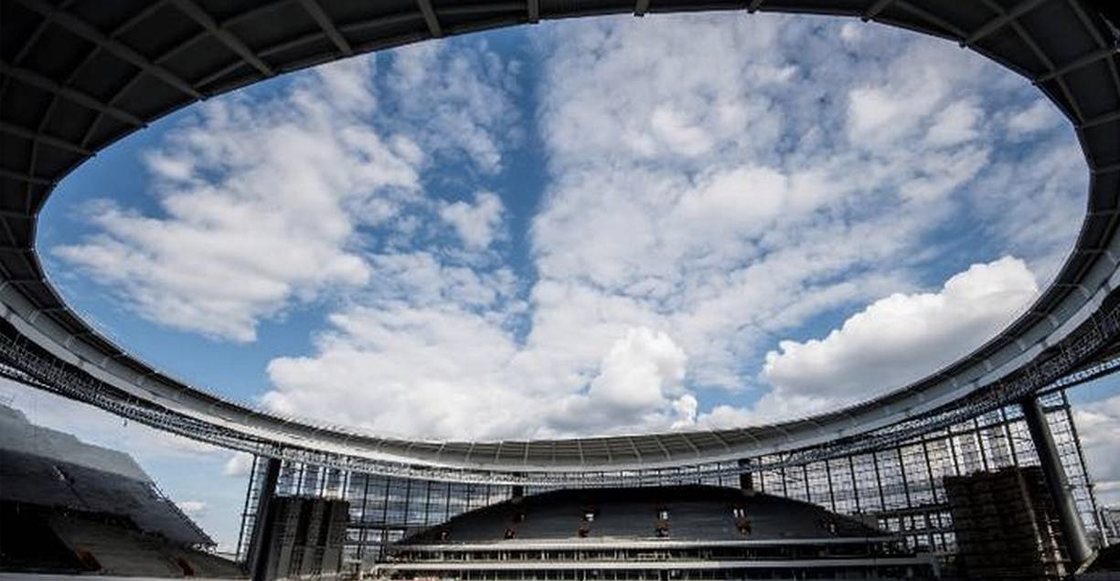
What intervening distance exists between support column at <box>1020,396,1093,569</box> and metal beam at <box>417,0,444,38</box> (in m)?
43.2

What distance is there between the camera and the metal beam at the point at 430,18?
13784 millimetres

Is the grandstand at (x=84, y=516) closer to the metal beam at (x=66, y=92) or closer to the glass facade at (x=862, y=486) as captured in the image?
the glass facade at (x=862, y=486)

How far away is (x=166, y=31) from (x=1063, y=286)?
36.0 metres


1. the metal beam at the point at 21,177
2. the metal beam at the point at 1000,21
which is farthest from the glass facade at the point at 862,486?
the metal beam at the point at 21,177

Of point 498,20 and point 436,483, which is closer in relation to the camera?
point 498,20

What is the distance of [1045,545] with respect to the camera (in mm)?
42969

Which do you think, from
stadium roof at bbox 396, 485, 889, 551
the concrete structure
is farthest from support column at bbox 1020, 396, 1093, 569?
stadium roof at bbox 396, 485, 889, 551

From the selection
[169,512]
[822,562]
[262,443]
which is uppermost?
[262,443]

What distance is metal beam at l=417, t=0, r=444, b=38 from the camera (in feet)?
45.2

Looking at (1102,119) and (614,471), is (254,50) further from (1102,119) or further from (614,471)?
(614,471)

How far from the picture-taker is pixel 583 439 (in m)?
61.8

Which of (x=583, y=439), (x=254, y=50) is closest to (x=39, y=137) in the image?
(x=254, y=50)

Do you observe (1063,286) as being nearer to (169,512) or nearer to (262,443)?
(262,443)

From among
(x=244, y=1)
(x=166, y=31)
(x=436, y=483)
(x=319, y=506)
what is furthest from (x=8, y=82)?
(x=436, y=483)
